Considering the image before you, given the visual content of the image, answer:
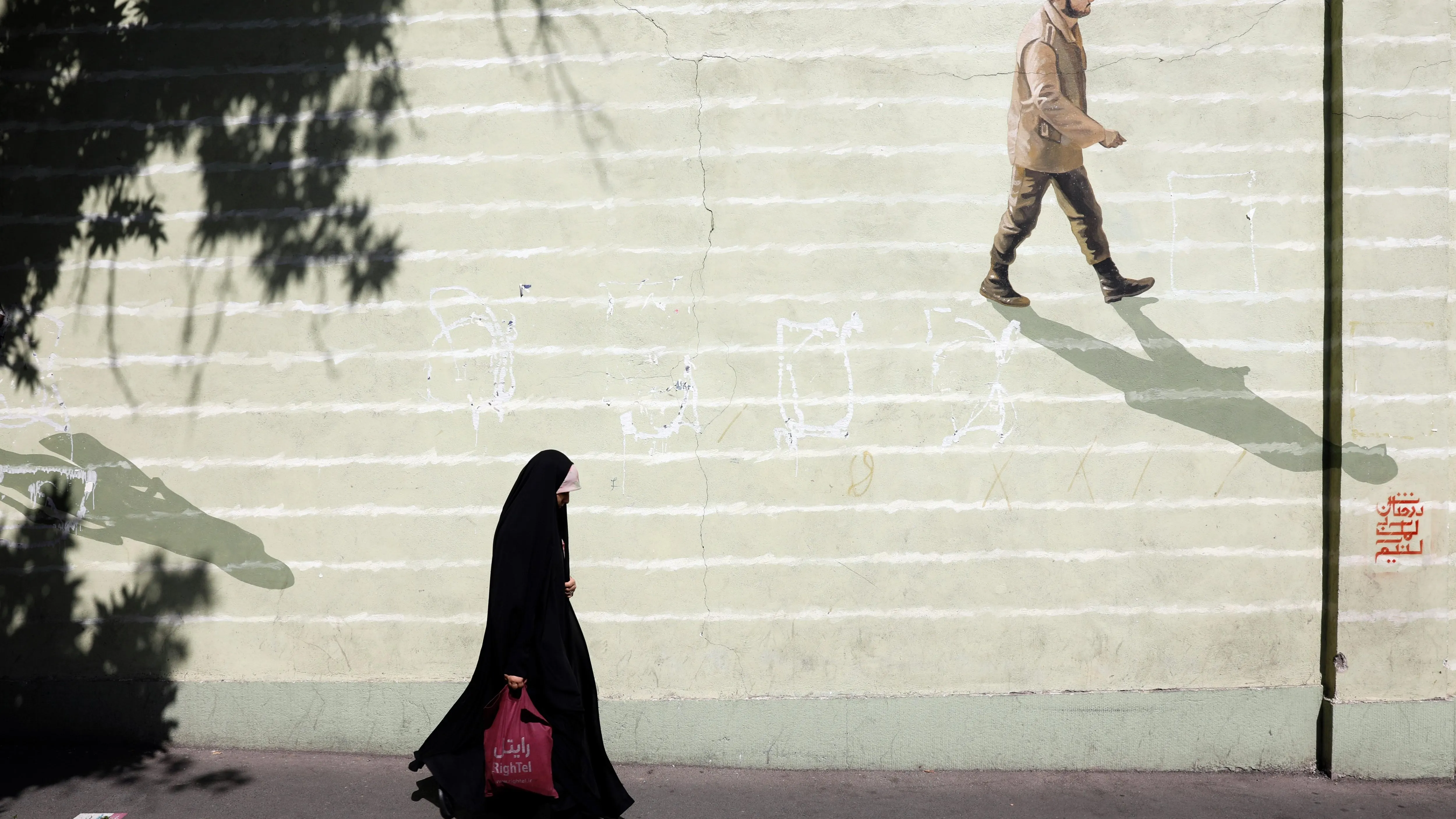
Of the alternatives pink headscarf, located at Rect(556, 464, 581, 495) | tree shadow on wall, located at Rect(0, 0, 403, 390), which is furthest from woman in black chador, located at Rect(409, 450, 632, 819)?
tree shadow on wall, located at Rect(0, 0, 403, 390)

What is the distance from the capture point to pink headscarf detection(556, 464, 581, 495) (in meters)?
4.10

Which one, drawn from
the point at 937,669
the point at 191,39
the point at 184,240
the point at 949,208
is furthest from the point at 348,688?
the point at 949,208

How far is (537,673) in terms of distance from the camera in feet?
13.1

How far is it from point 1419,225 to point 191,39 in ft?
20.3

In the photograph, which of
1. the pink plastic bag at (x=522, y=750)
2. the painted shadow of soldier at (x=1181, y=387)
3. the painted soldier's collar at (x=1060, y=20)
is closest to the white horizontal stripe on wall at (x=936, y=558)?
the painted shadow of soldier at (x=1181, y=387)

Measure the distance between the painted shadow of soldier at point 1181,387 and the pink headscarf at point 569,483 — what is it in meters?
2.27

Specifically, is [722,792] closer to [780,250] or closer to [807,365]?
[807,365]

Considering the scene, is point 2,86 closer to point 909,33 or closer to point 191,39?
point 191,39

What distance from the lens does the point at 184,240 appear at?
16.5 ft

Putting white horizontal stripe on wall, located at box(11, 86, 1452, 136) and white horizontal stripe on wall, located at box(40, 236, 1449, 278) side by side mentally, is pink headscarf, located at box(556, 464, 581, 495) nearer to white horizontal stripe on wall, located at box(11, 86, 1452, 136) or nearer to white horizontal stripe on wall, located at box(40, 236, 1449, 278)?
white horizontal stripe on wall, located at box(40, 236, 1449, 278)

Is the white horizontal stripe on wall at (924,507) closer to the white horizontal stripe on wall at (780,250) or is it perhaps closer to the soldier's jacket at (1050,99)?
the white horizontal stripe on wall at (780,250)

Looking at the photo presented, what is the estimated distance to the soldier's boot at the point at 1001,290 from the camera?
4.91 metres

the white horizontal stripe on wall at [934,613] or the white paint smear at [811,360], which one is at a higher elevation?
the white paint smear at [811,360]

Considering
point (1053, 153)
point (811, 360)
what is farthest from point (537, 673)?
point (1053, 153)
